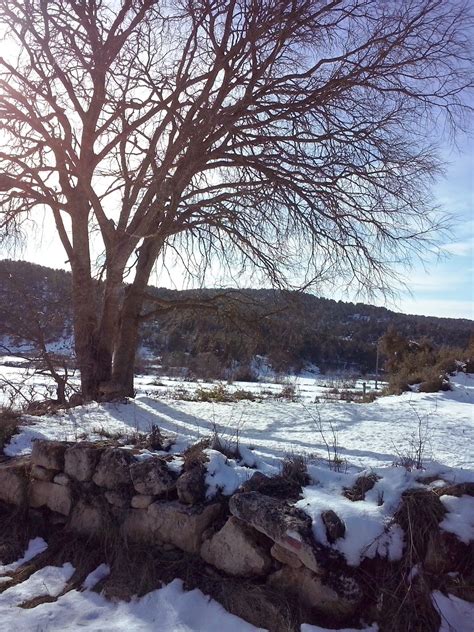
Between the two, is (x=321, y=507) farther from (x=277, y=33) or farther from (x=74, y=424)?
(x=277, y=33)

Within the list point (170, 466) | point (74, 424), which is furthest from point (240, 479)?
point (74, 424)

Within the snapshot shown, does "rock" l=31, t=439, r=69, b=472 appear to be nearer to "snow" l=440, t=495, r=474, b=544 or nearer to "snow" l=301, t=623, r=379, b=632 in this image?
Answer: "snow" l=301, t=623, r=379, b=632

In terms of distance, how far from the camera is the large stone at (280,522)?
309cm

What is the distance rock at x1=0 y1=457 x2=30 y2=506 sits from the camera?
189 inches

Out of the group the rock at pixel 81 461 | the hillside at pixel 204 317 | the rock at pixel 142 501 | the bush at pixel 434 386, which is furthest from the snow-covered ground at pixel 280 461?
the bush at pixel 434 386

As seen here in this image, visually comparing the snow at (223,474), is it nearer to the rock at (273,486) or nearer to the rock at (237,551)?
the rock at (273,486)

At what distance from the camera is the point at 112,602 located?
3.48 m

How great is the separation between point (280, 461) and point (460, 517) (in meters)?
1.53

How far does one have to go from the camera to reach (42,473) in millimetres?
4719

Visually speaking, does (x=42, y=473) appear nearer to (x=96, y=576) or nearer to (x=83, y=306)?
(x=96, y=576)

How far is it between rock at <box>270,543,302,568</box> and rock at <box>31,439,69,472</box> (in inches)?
88.1

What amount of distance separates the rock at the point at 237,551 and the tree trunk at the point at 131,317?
246 inches

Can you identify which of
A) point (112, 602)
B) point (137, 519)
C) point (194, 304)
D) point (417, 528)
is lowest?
point (112, 602)

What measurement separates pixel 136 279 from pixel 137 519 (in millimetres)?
6324
